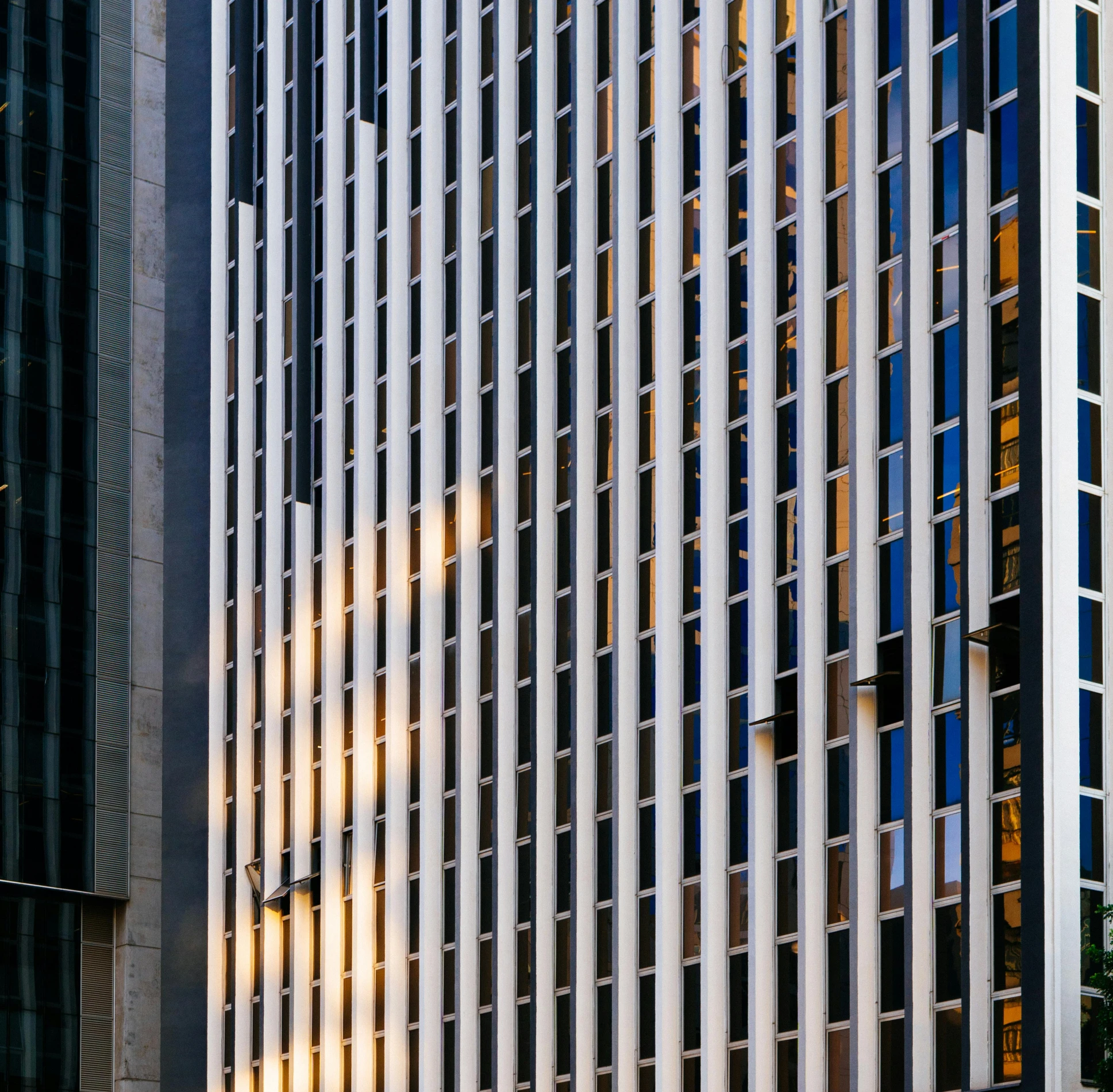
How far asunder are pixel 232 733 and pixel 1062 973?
32087 mm

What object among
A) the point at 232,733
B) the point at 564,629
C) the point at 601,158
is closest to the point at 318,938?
the point at 232,733

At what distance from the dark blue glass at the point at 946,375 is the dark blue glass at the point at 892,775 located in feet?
19.3

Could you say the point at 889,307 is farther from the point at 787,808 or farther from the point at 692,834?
the point at 692,834

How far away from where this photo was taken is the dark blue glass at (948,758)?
38.7 meters

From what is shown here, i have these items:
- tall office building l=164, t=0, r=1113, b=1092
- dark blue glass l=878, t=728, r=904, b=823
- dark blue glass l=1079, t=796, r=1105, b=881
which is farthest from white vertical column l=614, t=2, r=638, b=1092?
dark blue glass l=1079, t=796, r=1105, b=881

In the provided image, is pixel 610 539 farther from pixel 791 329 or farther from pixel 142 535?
pixel 142 535

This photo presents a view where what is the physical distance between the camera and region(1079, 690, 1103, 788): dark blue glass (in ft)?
122

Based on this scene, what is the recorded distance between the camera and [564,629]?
5016 cm

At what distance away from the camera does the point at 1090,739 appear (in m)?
37.4

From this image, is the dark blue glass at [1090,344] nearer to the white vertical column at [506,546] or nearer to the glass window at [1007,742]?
the glass window at [1007,742]

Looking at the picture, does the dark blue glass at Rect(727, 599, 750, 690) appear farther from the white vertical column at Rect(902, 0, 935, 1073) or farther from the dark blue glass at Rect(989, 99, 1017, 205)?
the dark blue glass at Rect(989, 99, 1017, 205)

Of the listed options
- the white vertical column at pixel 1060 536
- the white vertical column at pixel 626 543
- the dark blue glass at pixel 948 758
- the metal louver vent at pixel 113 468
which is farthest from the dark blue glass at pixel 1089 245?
the metal louver vent at pixel 113 468

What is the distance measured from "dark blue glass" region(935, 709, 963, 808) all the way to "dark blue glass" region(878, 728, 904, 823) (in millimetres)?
1027

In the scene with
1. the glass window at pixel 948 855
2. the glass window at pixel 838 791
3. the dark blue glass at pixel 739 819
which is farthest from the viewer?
the dark blue glass at pixel 739 819
